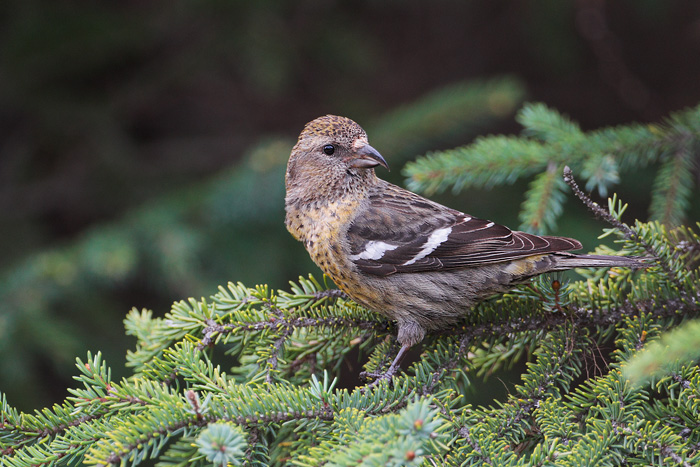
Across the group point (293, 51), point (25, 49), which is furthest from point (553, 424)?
point (25, 49)

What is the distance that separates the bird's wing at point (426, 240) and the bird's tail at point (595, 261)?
61 mm

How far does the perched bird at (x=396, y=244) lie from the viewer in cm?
286

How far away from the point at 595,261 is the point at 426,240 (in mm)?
844

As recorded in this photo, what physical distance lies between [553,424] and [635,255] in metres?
0.91

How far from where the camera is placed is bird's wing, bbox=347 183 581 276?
9.56ft

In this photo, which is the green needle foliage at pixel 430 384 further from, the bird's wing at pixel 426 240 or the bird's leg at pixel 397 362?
the bird's wing at pixel 426 240

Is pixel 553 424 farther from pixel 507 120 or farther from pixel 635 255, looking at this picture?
pixel 507 120

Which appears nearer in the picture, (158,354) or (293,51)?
(158,354)

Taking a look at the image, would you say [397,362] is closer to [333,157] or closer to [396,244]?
[396,244]

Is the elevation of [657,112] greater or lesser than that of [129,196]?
lesser

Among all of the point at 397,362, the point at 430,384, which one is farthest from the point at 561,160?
the point at 430,384

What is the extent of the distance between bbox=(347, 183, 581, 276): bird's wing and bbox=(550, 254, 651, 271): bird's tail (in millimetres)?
61

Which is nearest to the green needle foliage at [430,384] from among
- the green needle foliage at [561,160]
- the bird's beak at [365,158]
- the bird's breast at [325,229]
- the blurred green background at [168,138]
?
the green needle foliage at [561,160]

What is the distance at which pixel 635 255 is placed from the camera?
253 centimetres
